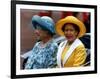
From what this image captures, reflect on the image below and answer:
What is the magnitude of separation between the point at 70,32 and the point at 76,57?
0.24m

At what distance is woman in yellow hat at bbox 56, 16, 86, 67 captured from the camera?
1.99 meters

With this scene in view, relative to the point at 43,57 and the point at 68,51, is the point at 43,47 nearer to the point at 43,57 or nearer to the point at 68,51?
the point at 43,57

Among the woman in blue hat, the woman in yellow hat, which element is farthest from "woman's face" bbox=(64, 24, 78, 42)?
the woman in blue hat

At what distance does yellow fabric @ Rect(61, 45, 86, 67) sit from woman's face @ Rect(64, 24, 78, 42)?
0.30 feet

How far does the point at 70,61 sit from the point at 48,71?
23cm

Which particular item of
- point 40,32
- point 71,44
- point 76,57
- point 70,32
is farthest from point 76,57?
point 40,32

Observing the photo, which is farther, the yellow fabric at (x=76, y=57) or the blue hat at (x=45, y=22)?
the yellow fabric at (x=76, y=57)

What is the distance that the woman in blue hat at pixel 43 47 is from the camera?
1.91 metres

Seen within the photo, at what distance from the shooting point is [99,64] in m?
2.13

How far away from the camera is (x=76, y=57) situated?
204cm

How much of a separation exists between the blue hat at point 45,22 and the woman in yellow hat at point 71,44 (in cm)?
5

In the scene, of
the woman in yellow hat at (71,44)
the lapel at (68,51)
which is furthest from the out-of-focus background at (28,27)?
the lapel at (68,51)

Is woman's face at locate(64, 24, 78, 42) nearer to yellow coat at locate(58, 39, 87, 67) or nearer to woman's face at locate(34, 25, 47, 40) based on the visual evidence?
yellow coat at locate(58, 39, 87, 67)

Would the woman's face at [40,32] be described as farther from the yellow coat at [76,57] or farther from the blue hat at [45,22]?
the yellow coat at [76,57]
